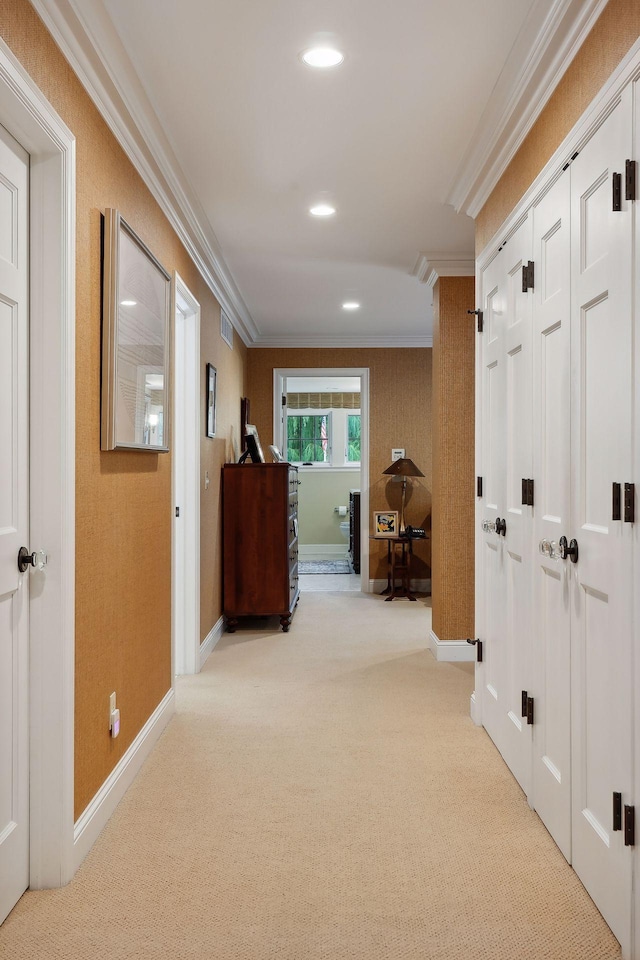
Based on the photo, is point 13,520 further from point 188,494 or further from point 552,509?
point 188,494

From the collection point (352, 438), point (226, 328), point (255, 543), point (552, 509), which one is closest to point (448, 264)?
point (226, 328)

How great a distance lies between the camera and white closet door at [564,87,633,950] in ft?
5.36

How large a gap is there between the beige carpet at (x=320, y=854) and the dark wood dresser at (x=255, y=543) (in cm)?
161

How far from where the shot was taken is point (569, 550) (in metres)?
2.01

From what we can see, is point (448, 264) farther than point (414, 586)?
No

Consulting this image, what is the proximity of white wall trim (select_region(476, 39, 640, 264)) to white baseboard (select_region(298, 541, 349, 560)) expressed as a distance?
7279 mm

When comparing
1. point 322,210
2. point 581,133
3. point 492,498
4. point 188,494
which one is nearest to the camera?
point 581,133

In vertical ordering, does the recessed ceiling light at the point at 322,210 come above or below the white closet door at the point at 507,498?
above

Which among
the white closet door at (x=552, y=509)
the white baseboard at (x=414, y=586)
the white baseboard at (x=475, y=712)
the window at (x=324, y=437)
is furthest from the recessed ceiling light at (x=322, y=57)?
the window at (x=324, y=437)

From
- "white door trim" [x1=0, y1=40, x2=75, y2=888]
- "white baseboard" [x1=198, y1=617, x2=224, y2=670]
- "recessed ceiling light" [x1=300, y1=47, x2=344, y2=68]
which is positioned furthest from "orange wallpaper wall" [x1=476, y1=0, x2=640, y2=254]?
"white baseboard" [x1=198, y1=617, x2=224, y2=670]

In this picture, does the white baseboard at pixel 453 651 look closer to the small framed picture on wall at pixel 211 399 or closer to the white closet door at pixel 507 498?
the white closet door at pixel 507 498

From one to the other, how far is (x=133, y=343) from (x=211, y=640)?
101 inches

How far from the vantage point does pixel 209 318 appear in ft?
15.3

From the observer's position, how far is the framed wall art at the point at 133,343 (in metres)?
2.34
